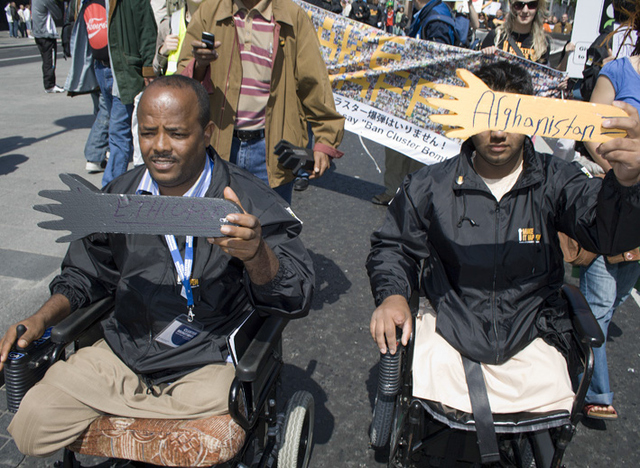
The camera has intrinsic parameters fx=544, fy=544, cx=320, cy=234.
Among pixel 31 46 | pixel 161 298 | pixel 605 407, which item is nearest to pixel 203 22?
pixel 161 298

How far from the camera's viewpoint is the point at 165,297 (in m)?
2.03

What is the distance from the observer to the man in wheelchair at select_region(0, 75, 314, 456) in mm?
1878

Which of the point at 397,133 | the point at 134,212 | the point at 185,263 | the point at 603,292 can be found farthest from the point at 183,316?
the point at 397,133

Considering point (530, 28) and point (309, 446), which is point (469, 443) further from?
point (530, 28)

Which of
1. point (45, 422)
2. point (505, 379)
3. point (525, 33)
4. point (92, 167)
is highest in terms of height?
point (525, 33)

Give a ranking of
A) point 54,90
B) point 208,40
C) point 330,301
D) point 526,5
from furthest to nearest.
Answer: point 54,90, point 526,5, point 330,301, point 208,40

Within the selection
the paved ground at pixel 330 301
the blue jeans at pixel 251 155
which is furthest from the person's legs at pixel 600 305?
the blue jeans at pixel 251 155

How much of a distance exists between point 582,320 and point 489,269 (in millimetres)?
378

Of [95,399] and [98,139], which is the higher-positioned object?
[95,399]

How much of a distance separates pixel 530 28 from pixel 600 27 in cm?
59

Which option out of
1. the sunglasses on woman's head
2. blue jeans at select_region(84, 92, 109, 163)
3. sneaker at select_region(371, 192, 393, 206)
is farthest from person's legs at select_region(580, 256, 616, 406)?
blue jeans at select_region(84, 92, 109, 163)

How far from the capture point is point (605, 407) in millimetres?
2854

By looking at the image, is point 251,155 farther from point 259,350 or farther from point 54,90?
point 54,90

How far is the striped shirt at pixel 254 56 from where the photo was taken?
9.54ft
